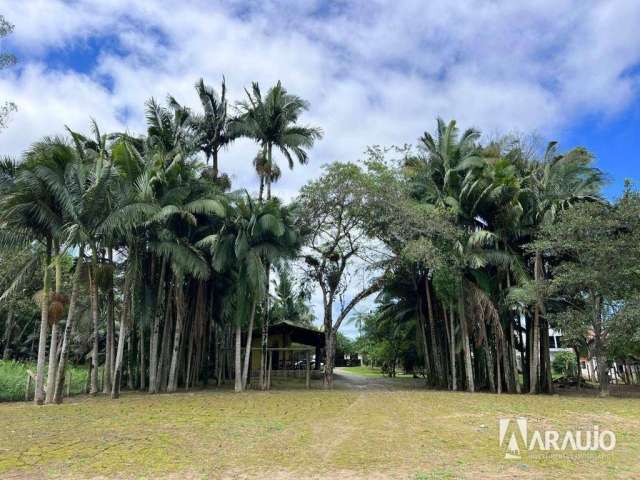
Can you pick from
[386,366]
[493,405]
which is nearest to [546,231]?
[493,405]

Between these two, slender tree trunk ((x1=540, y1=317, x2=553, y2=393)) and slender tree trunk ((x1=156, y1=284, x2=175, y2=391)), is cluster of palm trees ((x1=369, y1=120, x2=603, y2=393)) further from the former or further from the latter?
slender tree trunk ((x1=156, y1=284, x2=175, y2=391))

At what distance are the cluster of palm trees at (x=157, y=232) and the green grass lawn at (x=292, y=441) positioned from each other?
401 cm

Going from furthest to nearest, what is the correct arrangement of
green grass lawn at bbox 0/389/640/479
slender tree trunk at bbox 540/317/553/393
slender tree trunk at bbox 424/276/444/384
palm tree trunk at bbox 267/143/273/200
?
1. slender tree trunk at bbox 424/276/444/384
2. palm tree trunk at bbox 267/143/273/200
3. slender tree trunk at bbox 540/317/553/393
4. green grass lawn at bbox 0/389/640/479

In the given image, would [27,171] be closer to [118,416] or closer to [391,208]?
[118,416]

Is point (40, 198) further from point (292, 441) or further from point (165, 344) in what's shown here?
point (292, 441)

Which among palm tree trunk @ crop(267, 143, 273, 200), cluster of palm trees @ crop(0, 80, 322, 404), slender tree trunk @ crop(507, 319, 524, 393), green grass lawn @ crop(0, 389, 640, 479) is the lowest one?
green grass lawn @ crop(0, 389, 640, 479)

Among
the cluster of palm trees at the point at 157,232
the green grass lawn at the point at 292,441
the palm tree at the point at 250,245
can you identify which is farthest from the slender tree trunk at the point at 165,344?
the green grass lawn at the point at 292,441

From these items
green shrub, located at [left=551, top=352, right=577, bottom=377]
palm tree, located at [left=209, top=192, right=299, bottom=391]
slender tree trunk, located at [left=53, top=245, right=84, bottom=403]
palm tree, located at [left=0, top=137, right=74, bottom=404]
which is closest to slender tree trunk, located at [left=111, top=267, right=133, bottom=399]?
slender tree trunk, located at [left=53, top=245, right=84, bottom=403]

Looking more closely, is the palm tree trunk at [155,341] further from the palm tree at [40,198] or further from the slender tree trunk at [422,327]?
the slender tree trunk at [422,327]

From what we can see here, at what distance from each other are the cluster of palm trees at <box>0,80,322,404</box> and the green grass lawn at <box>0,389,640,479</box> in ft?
13.2

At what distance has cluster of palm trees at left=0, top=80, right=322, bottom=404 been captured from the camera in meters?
13.2

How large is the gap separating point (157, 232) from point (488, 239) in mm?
12569

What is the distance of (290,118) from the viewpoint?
20656 mm

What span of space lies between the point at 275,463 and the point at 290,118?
54.5 feet
